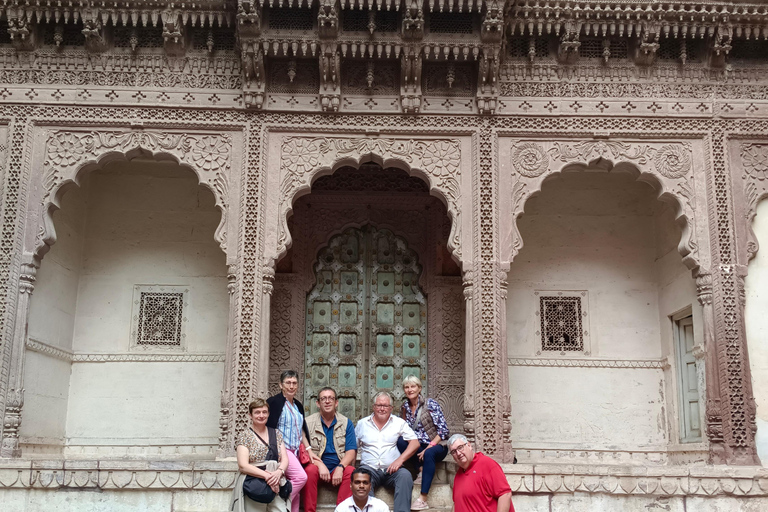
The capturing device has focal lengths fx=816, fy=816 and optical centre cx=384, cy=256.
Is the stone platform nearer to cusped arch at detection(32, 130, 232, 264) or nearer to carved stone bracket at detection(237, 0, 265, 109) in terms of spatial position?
cusped arch at detection(32, 130, 232, 264)

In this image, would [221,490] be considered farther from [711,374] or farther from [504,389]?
[711,374]

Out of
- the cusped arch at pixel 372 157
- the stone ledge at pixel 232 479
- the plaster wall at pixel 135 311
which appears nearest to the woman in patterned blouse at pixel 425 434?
the stone ledge at pixel 232 479

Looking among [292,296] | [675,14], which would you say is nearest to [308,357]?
[292,296]

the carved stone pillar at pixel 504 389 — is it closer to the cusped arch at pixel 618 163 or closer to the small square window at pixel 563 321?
the cusped arch at pixel 618 163

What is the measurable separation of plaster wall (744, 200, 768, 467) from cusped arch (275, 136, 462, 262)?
125 inches

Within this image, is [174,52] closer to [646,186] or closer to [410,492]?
[410,492]

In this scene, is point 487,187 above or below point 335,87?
below

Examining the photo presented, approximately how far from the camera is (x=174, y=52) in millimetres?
8859

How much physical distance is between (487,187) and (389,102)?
142 cm

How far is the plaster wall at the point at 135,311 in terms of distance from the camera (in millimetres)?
9828

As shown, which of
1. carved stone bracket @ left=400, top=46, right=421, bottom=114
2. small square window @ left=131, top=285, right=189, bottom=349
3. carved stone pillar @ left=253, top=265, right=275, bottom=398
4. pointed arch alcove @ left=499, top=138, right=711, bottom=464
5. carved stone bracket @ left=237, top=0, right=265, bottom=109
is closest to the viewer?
carved stone pillar @ left=253, top=265, right=275, bottom=398

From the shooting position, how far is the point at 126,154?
28.7ft

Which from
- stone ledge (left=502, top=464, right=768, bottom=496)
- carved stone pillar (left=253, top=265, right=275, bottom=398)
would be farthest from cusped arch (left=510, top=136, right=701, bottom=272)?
carved stone pillar (left=253, top=265, right=275, bottom=398)

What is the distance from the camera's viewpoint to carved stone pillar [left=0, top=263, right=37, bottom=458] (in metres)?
7.91
